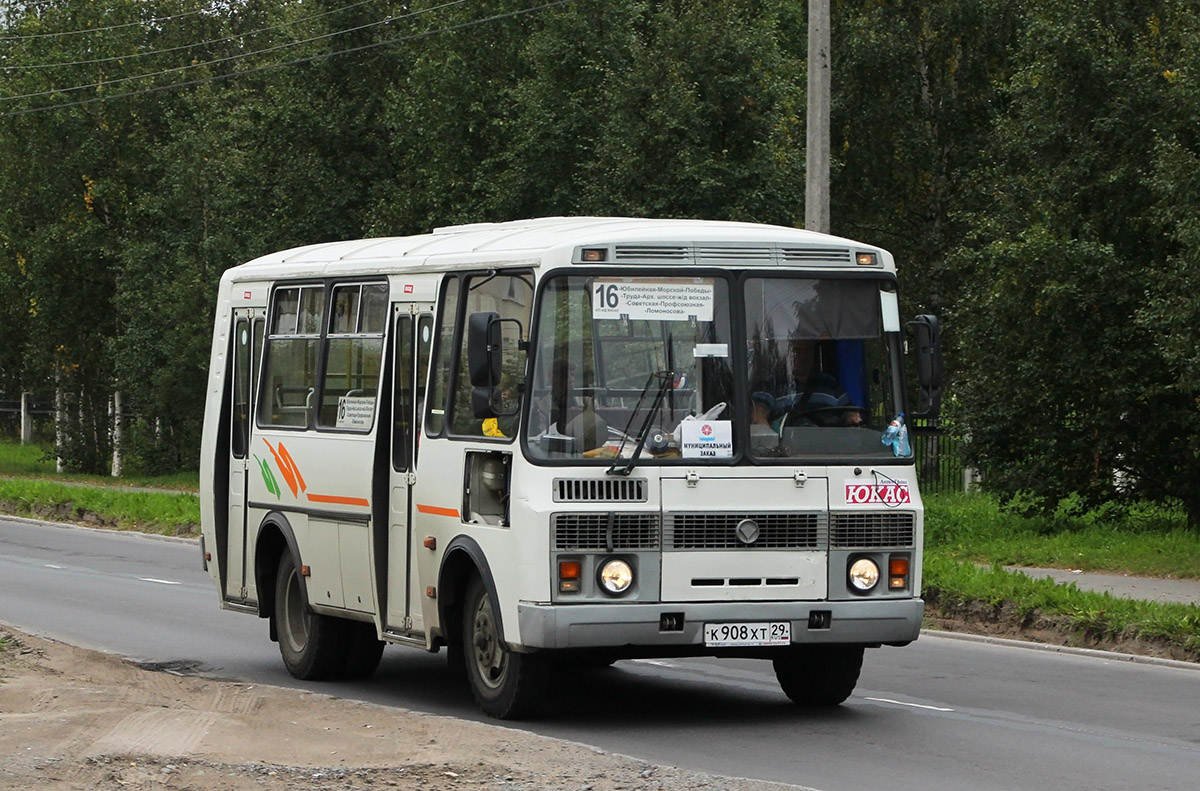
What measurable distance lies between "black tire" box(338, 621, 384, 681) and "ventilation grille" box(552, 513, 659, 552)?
3.59 meters

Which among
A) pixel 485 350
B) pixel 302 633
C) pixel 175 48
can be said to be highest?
pixel 175 48

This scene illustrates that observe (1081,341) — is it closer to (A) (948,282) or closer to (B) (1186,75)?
(B) (1186,75)

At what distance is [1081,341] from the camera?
987 inches

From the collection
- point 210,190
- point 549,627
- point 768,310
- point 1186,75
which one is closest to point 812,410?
point 768,310

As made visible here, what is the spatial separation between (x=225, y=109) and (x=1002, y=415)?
112 feet

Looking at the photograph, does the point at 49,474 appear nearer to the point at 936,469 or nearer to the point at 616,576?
the point at 936,469

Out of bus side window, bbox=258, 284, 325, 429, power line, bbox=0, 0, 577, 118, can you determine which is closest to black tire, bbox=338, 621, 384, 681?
bus side window, bbox=258, 284, 325, 429

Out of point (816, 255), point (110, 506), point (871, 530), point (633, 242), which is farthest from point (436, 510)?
point (110, 506)

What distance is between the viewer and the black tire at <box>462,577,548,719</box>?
11.5 meters

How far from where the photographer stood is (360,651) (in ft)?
47.2

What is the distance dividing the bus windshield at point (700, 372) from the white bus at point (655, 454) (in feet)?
0.04

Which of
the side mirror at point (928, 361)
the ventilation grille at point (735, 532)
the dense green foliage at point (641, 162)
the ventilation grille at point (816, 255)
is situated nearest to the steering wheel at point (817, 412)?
the side mirror at point (928, 361)

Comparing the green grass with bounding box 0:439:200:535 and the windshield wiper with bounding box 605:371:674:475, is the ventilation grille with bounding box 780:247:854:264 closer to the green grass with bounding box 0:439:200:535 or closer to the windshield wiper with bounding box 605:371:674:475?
the windshield wiper with bounding box 605:371:674:475

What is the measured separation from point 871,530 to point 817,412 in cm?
73
